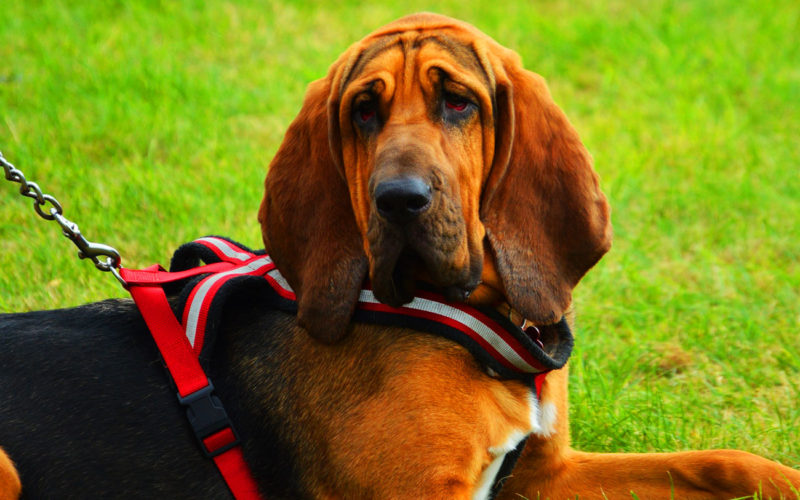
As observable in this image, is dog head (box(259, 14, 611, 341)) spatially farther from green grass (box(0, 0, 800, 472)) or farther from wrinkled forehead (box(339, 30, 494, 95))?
green grass (box(0, 0, 800, 472))

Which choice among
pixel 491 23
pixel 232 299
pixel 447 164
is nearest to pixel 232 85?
pixel 491 23

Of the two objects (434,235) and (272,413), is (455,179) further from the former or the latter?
(272,413)

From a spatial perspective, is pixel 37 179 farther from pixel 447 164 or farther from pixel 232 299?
pixel 447 164

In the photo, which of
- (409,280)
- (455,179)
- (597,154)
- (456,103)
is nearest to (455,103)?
(456,103)

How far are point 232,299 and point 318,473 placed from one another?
707 millimetres

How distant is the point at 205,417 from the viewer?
3.16 metres

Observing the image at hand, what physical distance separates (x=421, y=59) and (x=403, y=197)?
58 centimetres

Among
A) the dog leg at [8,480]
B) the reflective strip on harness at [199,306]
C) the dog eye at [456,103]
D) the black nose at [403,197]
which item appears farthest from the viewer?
the reflective strip on harness at [199,306]

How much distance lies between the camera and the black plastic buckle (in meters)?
3.15

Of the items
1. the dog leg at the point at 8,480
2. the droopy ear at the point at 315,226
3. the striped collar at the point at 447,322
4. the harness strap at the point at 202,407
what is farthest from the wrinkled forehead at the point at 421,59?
the dog leg at the point at 8,480

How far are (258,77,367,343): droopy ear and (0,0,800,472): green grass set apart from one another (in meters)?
1.47

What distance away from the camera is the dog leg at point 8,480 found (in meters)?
2.92

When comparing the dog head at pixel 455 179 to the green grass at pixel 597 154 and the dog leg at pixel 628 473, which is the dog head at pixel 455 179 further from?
the green grass at pixel 597 154

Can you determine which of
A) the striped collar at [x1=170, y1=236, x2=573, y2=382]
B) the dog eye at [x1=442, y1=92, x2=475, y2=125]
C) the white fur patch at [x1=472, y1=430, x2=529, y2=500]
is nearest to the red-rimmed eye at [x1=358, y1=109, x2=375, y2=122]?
the dog eye at [x1=442, y1=92, x2=475, y2=125]
